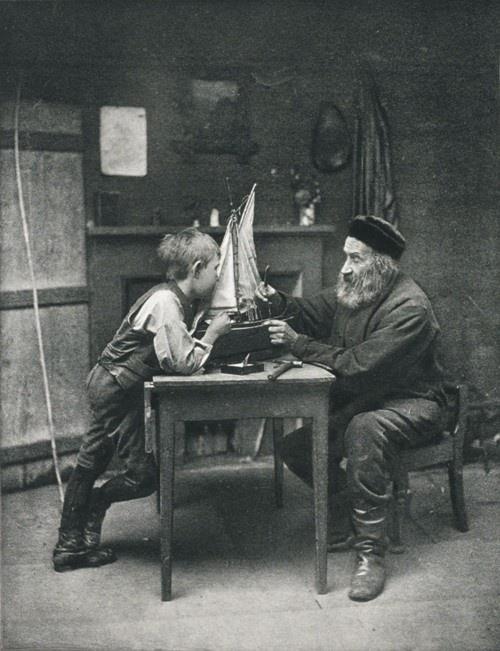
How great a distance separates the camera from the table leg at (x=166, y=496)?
352cm

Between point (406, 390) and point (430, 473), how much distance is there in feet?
5.16

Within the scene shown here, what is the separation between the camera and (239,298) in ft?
13.6

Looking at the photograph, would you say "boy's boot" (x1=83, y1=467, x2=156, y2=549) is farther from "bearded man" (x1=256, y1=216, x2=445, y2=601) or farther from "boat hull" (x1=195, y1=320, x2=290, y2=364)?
"bearded man" (x1=256, y1=216, x2=445, y2=601)

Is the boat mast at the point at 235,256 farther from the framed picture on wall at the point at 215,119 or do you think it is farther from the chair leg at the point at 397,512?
the framed picture on wall at the point at 215,119

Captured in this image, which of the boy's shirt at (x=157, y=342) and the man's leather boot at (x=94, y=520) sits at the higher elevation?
the boy's shirt at (x=157, y=342)

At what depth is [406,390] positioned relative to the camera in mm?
4191

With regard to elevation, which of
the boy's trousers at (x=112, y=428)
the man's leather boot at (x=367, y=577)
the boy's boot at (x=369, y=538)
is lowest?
the man's leather boot at (x=367, y=577)

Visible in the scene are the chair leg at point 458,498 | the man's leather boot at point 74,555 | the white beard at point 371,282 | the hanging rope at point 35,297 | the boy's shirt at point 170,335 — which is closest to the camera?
the boy's shirt at point 170,335

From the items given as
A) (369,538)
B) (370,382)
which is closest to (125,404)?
(370,382)

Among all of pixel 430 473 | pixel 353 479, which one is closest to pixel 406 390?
pixel 353 479

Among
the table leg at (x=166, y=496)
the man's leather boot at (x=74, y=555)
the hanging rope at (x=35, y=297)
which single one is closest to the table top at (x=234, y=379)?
the table leg at (x=166, y=496)

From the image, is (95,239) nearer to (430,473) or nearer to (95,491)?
(95,491)

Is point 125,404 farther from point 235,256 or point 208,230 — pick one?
point 208,230

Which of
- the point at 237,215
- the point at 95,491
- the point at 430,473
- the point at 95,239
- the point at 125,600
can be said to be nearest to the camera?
the point at 125,600
